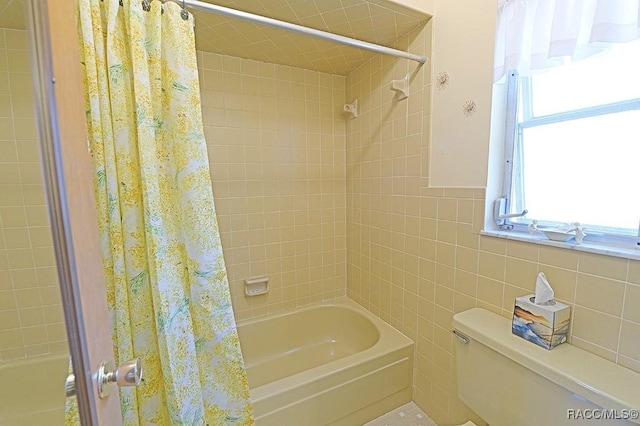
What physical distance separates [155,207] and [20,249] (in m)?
1.05

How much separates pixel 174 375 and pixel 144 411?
22 cm

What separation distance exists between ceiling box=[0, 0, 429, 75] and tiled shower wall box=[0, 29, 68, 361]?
0.40 metres

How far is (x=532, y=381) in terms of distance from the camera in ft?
2.84

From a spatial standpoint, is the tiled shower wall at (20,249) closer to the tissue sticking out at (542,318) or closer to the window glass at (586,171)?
the tissue sticking out at (542,318)

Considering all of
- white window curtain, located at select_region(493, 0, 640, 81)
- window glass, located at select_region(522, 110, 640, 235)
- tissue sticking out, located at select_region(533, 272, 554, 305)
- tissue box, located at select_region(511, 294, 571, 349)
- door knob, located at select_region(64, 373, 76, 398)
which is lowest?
tissue box, located at select_region(511, 294, 571, 349)

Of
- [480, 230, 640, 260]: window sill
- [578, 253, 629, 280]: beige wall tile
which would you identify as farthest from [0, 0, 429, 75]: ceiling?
[578, 253, 629, 280]: beige wall tile

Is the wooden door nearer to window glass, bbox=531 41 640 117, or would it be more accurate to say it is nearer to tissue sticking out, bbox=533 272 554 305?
tissue sticking out, bbox=533 272 554 305

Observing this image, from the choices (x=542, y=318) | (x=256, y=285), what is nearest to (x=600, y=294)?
(x=542, y=318)

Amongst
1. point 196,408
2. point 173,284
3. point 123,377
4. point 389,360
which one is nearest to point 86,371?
Answer: point 123,377

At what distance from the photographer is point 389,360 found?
152 cm

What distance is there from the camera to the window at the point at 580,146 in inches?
32.8

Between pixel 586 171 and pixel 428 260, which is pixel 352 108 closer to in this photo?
pixel 428 260

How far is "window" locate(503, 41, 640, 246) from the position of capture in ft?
2.73
